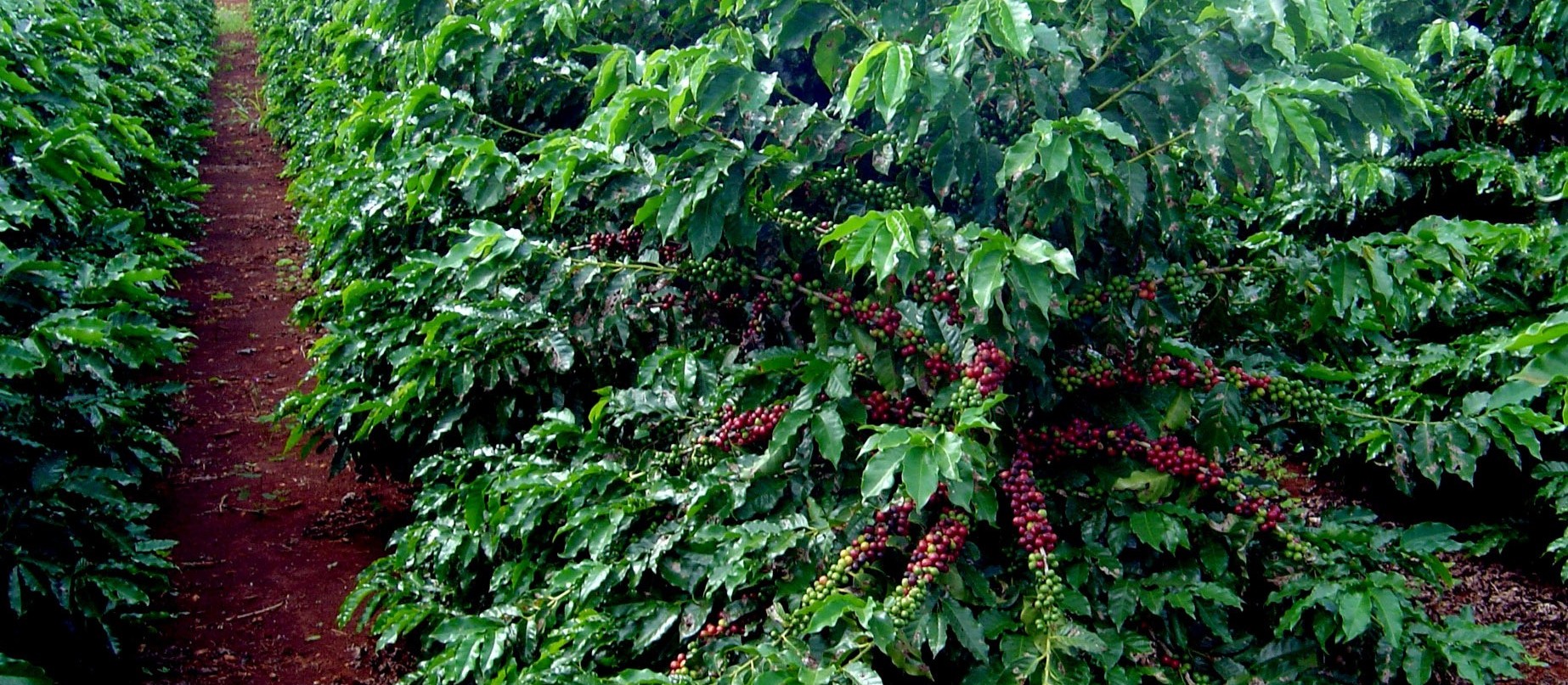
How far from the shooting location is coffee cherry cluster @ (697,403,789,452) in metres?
2.72

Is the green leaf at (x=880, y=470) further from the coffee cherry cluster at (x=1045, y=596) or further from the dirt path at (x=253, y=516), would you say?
the dirt path at (x=253, y=516)

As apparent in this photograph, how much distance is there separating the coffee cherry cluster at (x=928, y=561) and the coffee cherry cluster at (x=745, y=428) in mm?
510

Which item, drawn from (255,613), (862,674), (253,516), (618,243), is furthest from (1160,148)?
(253,516)

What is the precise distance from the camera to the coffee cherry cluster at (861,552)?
2328 millimetres

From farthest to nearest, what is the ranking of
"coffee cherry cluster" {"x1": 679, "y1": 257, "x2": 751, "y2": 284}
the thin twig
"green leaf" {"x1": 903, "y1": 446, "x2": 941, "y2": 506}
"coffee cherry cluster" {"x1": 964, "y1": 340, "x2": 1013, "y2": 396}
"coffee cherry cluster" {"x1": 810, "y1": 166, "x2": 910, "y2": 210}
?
the thin twig < "coffee cherry cluster" {"x1": 679, "y1": 257, "x2": 751, "y2": 284} < "coffee cherry cluster" {"x1": 810, "y1": 166, "x2": 910, "y2": 210} < "coffee cherry cluster" {"x1": 964, "y1": 340, "x2": 1013, "y2": 396} < "green leaf" {"x1": 903, "y1": 446, "x2": 941, "y2": 506}

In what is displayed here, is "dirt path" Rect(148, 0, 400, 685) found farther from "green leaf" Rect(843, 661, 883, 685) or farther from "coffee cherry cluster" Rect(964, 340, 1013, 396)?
"coffee cherry cluster" Rect(964, 340, 1013, 396)

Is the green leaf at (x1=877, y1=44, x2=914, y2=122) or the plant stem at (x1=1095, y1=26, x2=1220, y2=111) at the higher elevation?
the green leaf at (x1=877, y1=44, x2=914, y2=122)

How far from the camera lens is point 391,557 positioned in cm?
349

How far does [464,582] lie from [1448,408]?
4.24 meters

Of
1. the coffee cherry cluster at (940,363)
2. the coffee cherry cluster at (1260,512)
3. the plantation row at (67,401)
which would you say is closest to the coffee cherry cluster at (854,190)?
the coffee cherry cluster at (940,363)

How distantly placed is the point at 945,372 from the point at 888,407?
171 millimetres

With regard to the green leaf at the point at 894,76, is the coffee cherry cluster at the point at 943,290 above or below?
below

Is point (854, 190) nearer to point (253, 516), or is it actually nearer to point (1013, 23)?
point (1013, 23)

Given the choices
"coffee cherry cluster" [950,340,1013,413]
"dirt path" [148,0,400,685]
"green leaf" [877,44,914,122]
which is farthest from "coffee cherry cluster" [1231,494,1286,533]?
"dirt path" [148,0,400,685]
